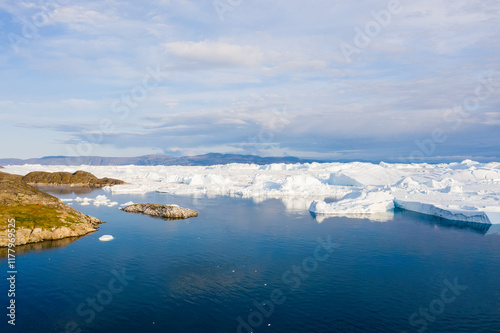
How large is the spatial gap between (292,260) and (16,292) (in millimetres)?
19026

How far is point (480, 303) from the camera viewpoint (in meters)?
18.5

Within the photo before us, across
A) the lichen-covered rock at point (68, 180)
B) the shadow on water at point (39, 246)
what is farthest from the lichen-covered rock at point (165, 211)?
the lichen-covered rock at point (68, 180)

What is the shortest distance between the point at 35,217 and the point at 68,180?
69090mm

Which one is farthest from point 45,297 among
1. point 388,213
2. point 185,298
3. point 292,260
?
point 388,213

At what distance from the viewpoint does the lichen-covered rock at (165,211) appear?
142 ft

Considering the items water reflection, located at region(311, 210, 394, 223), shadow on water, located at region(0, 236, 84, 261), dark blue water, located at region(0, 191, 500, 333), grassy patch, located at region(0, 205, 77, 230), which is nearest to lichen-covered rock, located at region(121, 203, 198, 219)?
dark blue water, located at region(0, 191, 500, 333)

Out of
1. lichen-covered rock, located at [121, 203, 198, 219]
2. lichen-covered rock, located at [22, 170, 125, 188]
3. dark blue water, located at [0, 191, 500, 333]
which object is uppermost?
lichen-covered rock, located at [22, 170, 125, 188]

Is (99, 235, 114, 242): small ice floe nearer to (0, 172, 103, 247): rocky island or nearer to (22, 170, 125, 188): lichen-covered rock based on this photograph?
(0, 172, 103, 247): rocky island

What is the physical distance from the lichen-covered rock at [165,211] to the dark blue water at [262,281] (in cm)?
709

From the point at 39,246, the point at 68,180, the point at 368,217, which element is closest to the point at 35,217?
the point at 39,246

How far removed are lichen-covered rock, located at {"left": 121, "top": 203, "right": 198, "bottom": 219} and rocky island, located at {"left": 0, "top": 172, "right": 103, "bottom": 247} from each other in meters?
8.56

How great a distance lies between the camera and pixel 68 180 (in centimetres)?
9288

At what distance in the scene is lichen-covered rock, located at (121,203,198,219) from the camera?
142ft

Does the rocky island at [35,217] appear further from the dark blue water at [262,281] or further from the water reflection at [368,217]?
the water reflection at [368,217]
